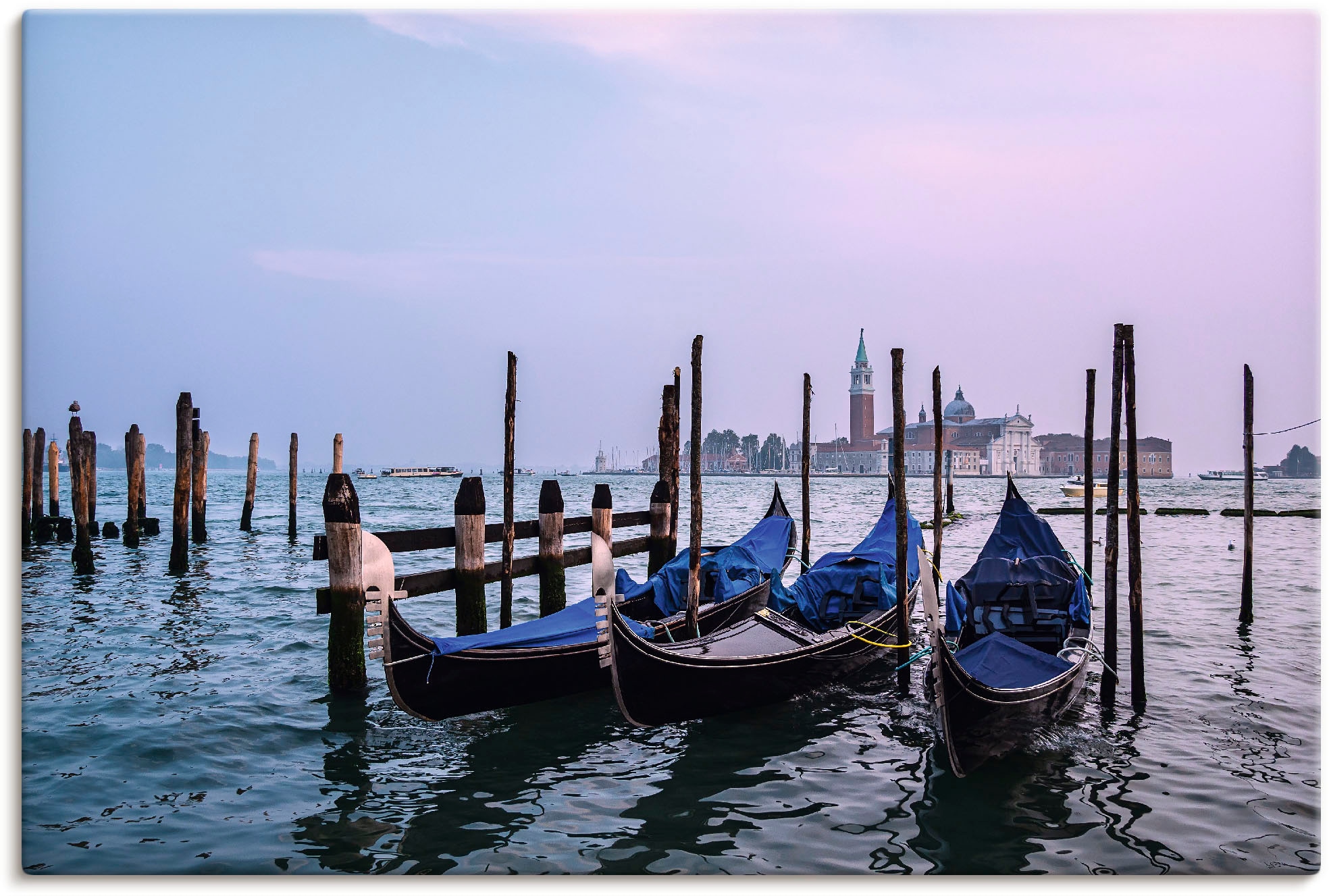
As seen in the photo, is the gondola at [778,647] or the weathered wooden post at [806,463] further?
the weathered wooden post at [806,463]

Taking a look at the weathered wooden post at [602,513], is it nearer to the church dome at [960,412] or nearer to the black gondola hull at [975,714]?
the black gondola hull at [975,714]

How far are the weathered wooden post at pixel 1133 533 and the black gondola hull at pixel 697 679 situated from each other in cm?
196

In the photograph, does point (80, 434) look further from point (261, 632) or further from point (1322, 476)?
point (1322, 476)

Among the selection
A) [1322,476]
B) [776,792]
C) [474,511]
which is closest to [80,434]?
[474,511]

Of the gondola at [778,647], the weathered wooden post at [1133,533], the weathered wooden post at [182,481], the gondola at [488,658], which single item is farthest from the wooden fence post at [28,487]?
the weathered wooden post at [1133,533]

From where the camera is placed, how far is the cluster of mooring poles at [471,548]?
5625mm

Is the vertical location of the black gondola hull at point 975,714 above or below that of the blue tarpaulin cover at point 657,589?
below

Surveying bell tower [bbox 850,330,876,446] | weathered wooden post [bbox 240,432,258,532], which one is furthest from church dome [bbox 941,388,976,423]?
weathered wooden post [bbox 240,432,258,532]

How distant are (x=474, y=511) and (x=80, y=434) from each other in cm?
996

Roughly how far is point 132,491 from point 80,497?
2569mm

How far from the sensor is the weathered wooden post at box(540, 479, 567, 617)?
7672mm

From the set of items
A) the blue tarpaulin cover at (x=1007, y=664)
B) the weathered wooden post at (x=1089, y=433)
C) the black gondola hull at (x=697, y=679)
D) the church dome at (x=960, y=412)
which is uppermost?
the church dome at (x=960, y=412)

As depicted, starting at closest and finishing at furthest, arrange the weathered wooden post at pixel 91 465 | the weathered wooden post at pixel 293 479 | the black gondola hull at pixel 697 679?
the black gondola hull at pixel 697 679
the weathered wooden post at pixel 91 465
the weathered wooden post at pixel 293 479

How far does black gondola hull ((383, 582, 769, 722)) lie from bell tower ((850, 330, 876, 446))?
10331cm
